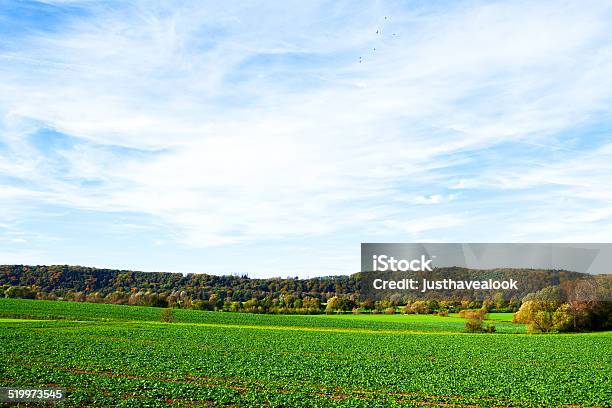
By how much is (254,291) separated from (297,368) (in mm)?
102087

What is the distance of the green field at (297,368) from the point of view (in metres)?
27.9

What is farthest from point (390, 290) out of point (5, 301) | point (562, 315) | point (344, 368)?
point (344, 368)

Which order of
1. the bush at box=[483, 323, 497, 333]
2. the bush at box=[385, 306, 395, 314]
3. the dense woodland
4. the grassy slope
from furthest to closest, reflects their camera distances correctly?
the bush at box=[385, 306, 395, 314] → the dense woodland → the grassy slope → the bush at box=[483, 323, 497, 333]

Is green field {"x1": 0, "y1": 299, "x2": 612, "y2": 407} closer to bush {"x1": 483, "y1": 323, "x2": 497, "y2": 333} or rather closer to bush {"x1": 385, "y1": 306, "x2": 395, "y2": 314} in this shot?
bush {"x1": 483, "y1": 323, "x2": 497, "y2": 333}

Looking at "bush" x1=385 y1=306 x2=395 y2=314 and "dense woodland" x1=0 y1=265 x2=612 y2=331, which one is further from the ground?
"dense woodland" x1=0 y1=265 x2=612 y2=331

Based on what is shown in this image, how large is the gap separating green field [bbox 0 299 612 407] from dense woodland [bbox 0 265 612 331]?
47.0 metres

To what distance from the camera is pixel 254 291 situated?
451 ft

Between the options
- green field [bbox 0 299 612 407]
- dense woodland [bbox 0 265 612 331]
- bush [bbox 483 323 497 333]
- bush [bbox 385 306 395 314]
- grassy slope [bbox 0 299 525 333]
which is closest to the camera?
green field [bbox 0 299 612 407]

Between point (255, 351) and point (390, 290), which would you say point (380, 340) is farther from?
point (390, 290)

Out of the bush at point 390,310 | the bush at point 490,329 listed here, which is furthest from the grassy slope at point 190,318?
the bush at point 390,310

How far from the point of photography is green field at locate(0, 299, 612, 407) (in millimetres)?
27922

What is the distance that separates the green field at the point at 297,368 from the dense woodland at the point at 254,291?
4702cm

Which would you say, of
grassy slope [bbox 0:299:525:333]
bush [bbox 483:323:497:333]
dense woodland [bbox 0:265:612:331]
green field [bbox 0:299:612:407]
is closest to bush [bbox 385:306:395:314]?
dense woodland [bbox 0:265:612:331]

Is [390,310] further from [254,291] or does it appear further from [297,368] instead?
[297,368]
